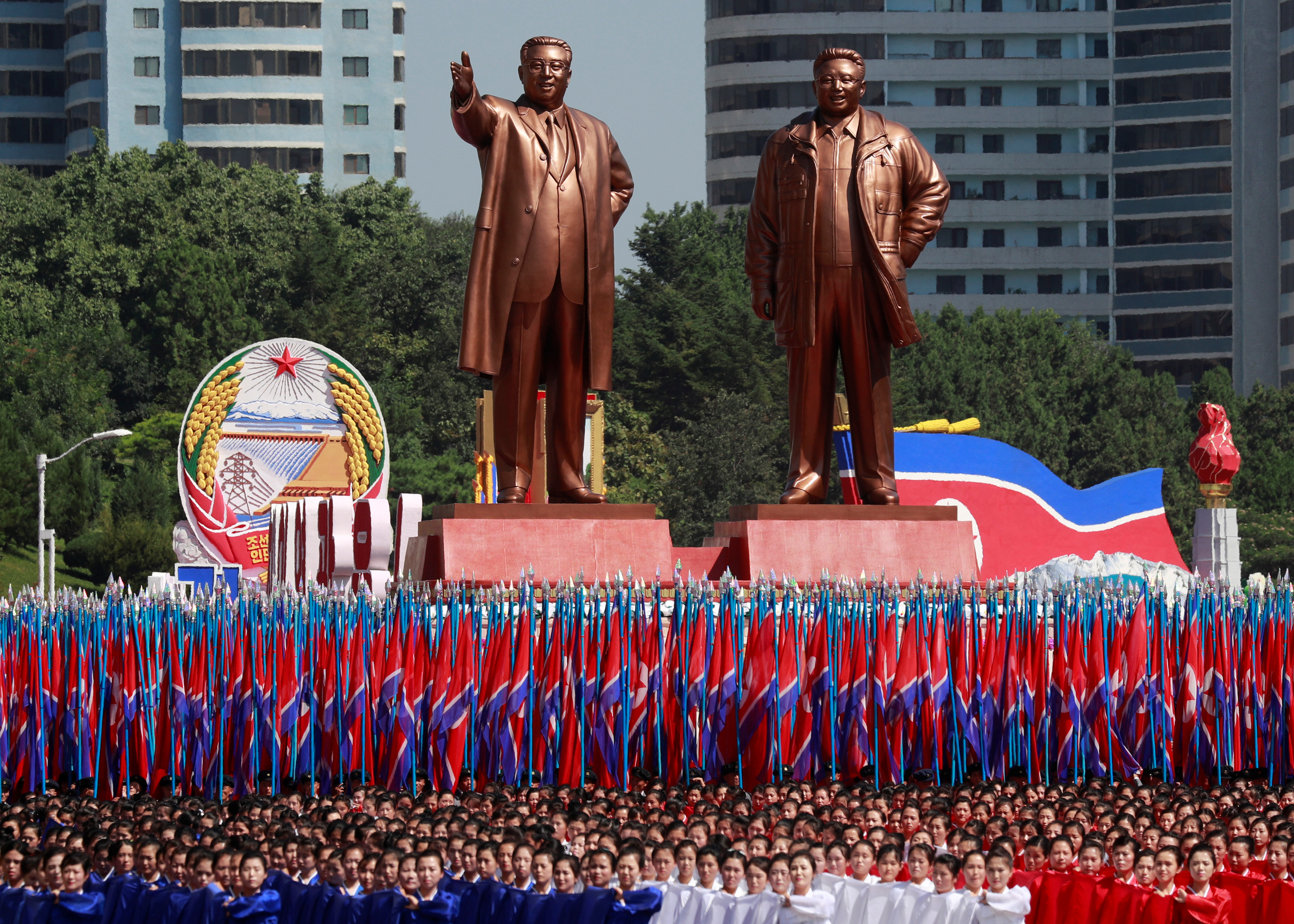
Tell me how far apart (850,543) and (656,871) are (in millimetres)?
5612

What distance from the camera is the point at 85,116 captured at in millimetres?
82625

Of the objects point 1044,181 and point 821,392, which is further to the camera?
point 1044,181

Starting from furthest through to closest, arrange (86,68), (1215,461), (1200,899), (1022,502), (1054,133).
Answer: (1054,133) → (86,68) → (1022,502) → (1215,461) → (1200,899)

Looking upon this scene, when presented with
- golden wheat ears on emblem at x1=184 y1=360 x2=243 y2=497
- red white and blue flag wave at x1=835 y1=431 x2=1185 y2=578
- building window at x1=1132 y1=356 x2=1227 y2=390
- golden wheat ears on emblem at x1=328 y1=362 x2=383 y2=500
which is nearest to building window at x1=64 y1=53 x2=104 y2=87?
building window at x1=1132 y1=356 x2=1227 y2=390

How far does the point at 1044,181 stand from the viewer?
281 feet

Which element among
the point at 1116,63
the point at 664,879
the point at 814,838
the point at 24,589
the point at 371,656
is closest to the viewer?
the point at 664,879

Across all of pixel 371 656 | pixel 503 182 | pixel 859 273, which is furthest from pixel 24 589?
pixel 859 273

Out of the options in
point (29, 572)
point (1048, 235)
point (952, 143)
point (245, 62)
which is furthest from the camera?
point (952, 143)

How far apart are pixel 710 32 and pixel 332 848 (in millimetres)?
80623

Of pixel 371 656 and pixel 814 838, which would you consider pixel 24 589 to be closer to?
pixel 371 656

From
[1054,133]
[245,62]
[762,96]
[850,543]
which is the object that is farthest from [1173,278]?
[850,543]

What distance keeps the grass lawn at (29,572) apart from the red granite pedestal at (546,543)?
35548mm

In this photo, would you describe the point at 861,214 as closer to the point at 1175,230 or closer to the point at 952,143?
the point at 1175,230

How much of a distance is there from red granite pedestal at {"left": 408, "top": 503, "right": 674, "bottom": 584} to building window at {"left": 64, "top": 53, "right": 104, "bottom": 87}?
72095 millimetres
